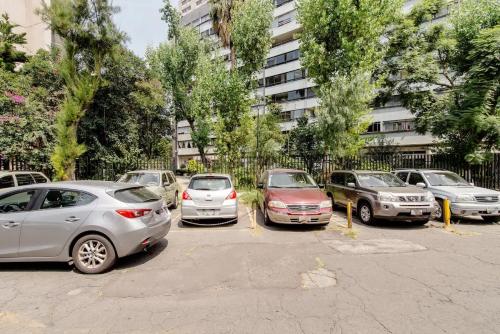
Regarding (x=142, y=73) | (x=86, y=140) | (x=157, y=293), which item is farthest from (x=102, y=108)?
(x=157, y=293)

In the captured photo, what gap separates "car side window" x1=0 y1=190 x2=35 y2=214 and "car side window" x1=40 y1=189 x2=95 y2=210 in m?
0.33

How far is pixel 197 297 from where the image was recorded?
3.89 m

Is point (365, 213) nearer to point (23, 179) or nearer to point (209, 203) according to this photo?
point (209, 203)

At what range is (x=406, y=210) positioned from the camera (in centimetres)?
792

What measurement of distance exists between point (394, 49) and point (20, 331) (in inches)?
851

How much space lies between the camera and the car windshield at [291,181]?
9.01 m

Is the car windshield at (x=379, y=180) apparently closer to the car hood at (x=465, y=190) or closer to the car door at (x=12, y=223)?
the car hood at (x=465, y=190)

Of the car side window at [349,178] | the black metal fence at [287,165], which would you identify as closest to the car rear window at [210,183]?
the car side window at [349,178]

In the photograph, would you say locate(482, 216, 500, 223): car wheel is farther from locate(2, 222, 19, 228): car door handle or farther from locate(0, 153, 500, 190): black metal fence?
locate(2, 222, 19, 228): car door handle

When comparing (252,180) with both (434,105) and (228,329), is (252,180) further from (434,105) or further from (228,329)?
(228,329)

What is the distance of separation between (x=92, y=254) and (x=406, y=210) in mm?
7958

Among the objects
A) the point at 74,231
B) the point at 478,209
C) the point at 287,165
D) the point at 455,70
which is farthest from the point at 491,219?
the point at 74,231

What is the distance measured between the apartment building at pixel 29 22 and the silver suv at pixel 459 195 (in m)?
Result: 34.3

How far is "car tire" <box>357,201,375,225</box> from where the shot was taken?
8.63 metres
